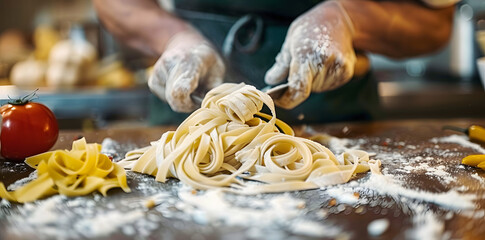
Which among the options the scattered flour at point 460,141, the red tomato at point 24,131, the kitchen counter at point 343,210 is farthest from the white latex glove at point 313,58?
the red tomato at point 24,131

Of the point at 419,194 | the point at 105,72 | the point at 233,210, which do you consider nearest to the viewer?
the point at 233,210

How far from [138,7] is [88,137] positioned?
0.77 metres

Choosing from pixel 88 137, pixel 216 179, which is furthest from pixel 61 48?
pixel 216 179

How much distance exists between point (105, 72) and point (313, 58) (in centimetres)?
325

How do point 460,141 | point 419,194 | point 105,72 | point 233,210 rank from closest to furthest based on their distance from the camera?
point 233,210 → point 419,194 → point 460,141 → point 105,72

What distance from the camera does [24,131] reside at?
1.62 meters

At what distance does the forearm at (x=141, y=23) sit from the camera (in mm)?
2369

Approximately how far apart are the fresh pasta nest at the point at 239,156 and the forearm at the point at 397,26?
2.64 ft

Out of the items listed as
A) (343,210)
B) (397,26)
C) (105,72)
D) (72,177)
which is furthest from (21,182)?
(105,72)

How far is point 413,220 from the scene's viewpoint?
1.02 metres

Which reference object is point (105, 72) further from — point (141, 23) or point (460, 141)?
point (460, 141)

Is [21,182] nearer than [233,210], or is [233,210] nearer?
[233,210]

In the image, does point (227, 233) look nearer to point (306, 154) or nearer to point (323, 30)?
point (306, 154)

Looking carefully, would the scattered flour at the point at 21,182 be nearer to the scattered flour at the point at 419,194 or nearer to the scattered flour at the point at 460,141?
the scattered flour at the point at 419,194
